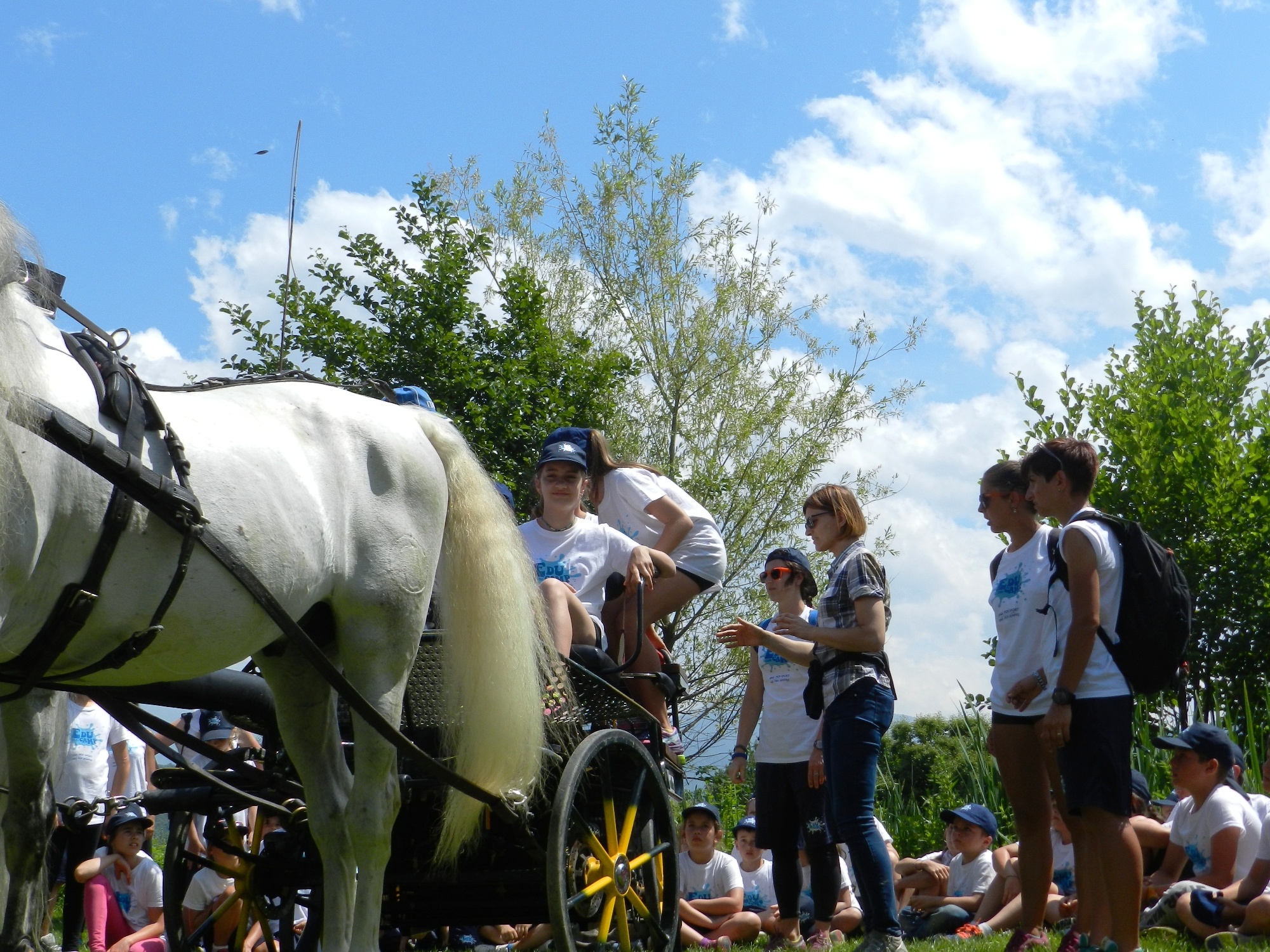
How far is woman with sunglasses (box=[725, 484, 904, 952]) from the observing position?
4094 mm

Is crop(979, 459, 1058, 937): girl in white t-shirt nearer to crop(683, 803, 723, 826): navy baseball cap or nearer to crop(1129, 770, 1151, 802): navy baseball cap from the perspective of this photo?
crop(1129, 770, 1151, 802): navy baseball cap

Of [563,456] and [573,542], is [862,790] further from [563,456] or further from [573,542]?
[563,456]

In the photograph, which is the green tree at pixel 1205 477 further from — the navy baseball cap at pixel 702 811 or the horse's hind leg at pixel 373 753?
the horse's hind leg at pixel 373 753

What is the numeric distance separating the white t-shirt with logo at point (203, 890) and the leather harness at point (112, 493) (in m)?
2.95

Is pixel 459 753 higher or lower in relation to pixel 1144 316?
lower

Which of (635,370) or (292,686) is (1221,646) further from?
(292,686)

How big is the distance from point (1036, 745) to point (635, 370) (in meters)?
8.21

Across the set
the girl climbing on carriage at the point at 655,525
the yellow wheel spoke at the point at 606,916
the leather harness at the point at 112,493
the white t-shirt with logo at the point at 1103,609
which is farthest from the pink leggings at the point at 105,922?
the white t-shirt with logo at the point at 1103,609

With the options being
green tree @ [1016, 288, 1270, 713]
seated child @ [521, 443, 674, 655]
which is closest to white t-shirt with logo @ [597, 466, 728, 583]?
seated child @ [521, 443, 674, 655]

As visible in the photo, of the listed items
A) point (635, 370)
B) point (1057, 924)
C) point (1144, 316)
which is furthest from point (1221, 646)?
point (635, 370)

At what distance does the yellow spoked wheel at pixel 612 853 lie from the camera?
10.6ft

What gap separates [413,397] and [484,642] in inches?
56.4

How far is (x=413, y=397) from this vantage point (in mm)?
4480

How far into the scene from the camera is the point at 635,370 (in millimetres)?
11758
